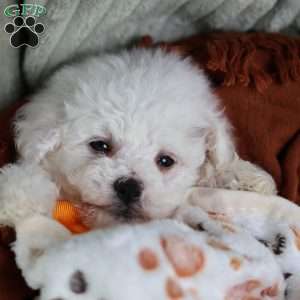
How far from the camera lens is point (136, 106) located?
1.46 meters

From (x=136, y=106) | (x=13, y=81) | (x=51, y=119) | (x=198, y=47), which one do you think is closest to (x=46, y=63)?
(x=13, y=81)

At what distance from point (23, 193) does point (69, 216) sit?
152 mm

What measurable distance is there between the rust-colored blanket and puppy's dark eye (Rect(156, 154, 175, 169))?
12.3 inches

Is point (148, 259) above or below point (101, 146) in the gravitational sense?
above

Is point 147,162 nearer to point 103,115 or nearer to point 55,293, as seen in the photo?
point 103,115

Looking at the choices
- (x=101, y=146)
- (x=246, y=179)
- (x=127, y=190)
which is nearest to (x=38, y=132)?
(x=101, y=146)

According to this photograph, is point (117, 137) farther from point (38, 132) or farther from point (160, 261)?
point (160, 261)

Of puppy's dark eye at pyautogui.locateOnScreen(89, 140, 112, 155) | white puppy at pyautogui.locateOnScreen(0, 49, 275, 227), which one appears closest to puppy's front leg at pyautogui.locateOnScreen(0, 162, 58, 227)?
white puppy at pyautogui.locateOnScreen(0, 49, 275, 227)

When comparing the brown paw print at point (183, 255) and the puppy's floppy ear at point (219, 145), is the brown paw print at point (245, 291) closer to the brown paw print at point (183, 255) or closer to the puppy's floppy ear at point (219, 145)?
the brown paw print at point (183, 255)

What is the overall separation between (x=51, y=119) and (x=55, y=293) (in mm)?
549

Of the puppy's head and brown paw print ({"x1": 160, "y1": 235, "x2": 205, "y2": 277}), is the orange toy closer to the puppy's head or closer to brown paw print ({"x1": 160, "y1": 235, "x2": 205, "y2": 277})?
the puppy's head

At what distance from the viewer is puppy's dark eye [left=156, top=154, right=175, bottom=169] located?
1.51 metres

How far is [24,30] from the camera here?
5.35 feet

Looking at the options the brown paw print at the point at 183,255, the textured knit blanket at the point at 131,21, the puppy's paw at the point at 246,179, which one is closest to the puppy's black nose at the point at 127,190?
the brown paw print at the point at 183,255
